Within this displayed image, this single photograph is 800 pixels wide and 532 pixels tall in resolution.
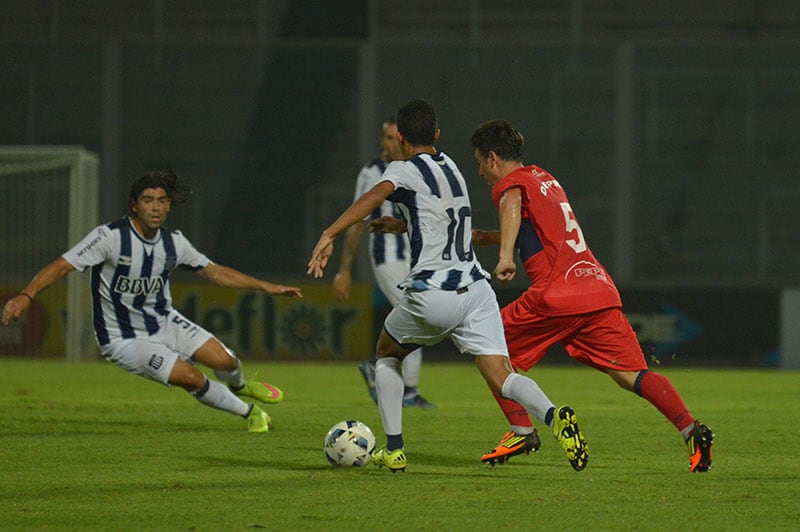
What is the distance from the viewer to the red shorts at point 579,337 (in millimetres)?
5934

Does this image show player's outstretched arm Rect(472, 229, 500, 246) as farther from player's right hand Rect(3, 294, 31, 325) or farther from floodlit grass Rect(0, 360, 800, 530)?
player's right hand Rect(3, 294, 31, 325)

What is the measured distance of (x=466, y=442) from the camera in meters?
7.07

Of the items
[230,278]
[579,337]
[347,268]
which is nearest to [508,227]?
[579,337]

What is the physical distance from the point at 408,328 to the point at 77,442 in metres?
2.19

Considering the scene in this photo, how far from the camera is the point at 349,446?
5.89m

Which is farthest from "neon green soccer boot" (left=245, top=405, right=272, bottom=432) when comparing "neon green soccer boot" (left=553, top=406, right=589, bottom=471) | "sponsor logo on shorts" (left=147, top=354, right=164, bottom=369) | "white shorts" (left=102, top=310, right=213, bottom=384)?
"neon green soccer boot" (left=553, top=406, right=589, bottom=471)

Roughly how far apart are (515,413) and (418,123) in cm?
137

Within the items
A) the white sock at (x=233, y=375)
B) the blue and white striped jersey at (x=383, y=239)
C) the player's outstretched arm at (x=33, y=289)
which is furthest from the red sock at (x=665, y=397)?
the blue and white striped jersey at (x=383, y=239)

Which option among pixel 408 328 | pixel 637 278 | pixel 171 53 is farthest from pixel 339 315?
pixel 408 328

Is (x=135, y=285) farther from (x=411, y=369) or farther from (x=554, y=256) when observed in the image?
(x=554, y=256)

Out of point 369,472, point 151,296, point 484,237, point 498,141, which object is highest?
point 498,141

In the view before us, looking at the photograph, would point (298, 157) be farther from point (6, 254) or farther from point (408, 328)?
point (408, 328)

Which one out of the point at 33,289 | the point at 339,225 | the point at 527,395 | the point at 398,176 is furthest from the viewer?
the point at 33,289

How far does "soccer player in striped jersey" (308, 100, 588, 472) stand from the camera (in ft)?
18.6
